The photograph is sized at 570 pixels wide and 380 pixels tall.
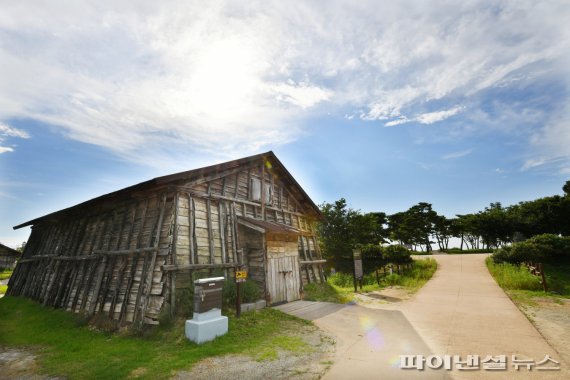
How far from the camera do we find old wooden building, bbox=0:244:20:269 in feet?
128

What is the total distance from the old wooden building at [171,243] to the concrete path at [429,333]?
109 inches

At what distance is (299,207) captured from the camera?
17.4m

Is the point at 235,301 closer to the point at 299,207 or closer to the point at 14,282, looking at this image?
the point at 299,207

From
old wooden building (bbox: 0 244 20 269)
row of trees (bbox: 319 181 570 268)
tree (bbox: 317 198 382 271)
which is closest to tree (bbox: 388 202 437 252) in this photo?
row of trees (bbox: 319 181 570 268)

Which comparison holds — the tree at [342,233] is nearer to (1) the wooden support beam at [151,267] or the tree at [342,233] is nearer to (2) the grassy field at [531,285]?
(2) the grassy field at [531,285]

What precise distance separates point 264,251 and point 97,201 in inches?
295

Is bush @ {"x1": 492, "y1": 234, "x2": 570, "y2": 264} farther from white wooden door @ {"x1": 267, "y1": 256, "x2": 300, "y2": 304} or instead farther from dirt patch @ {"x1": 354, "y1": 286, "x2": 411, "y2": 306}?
white wooden door @ {"x1": 267, "y1": 256, "x2": 300, "y2": 304}

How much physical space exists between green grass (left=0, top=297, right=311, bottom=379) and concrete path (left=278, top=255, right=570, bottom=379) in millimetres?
1284

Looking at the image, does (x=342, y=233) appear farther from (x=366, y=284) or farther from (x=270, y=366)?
(x=270, y=366)

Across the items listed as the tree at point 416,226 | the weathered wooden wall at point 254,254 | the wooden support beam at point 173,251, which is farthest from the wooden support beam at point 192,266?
the tree at point 416,226

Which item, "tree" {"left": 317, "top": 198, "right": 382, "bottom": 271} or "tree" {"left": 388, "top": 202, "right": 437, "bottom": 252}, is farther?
"tree" {"left": 388, "top": 202, "right": 437, "bottom": 252}

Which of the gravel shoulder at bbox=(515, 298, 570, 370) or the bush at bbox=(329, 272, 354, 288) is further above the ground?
the bush at bbox=(329, 272, 354, 288)

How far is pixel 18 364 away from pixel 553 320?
46.9 feet

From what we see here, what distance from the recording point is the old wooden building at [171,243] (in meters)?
9.24
